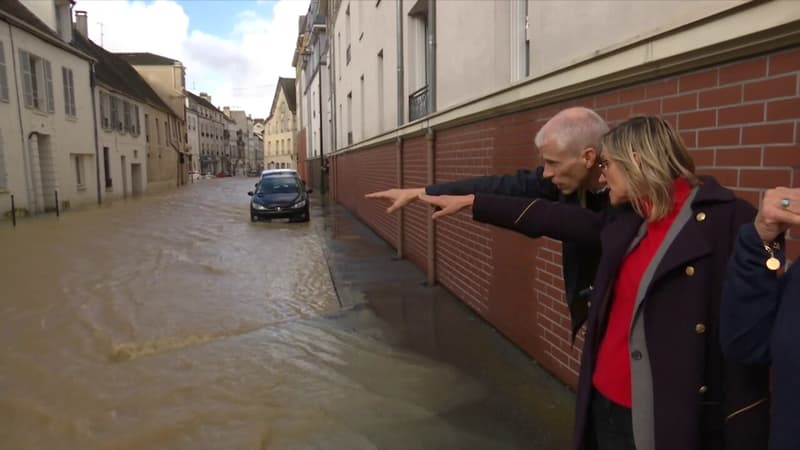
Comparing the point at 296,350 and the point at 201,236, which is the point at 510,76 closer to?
the point at 296,350

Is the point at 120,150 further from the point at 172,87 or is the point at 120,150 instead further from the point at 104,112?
the point at 172,87

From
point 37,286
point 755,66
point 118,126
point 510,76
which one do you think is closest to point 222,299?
point 37,286

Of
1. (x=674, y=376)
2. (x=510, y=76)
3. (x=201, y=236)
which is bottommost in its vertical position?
(x=201, y=236)

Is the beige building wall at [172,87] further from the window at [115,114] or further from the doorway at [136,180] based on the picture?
the window at [115,114]

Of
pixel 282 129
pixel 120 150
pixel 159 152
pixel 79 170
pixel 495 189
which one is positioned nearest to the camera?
pixel 495 189

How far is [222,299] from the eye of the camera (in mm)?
7371

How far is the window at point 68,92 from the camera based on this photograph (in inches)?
874

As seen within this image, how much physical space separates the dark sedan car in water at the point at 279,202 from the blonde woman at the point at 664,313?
15648 mm

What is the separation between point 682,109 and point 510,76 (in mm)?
2763

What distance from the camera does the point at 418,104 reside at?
30.4 ft

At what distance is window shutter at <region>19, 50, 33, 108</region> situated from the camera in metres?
18.7

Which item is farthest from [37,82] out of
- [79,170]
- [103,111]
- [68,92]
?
[103,111]

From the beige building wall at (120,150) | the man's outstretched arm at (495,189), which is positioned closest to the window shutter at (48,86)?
the beige building wall at (120,150)

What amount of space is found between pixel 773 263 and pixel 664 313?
340 mm
